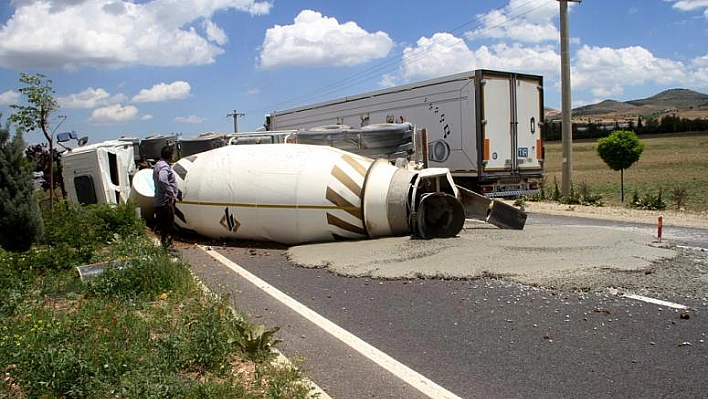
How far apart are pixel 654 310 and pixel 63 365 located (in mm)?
5142

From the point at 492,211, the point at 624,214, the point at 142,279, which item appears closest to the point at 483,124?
the point at 624,214

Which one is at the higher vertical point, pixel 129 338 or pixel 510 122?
pixel 510 122

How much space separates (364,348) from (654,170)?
162 ft

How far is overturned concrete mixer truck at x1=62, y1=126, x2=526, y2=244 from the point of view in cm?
994

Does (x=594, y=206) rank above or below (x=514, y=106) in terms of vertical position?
below

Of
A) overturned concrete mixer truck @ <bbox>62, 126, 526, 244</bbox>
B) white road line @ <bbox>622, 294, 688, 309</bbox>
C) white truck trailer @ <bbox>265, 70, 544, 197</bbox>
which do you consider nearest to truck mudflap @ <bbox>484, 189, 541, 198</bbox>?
white truck trailer @ <bbox>265, 70, 544, 197</bbox>

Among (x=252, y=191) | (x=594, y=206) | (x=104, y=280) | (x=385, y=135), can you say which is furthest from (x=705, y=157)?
(x=104, y=280)

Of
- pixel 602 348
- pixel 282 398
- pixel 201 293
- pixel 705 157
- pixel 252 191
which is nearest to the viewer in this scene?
pixel 282 398

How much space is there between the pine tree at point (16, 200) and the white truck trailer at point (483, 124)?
8.32m

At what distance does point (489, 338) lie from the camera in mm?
5352

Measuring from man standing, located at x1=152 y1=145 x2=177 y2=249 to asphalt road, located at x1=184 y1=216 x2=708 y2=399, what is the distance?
243cm

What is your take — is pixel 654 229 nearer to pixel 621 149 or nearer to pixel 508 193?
pixel 508 193

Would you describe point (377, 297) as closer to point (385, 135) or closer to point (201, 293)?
point (201, 293)

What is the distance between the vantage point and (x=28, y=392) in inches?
157
